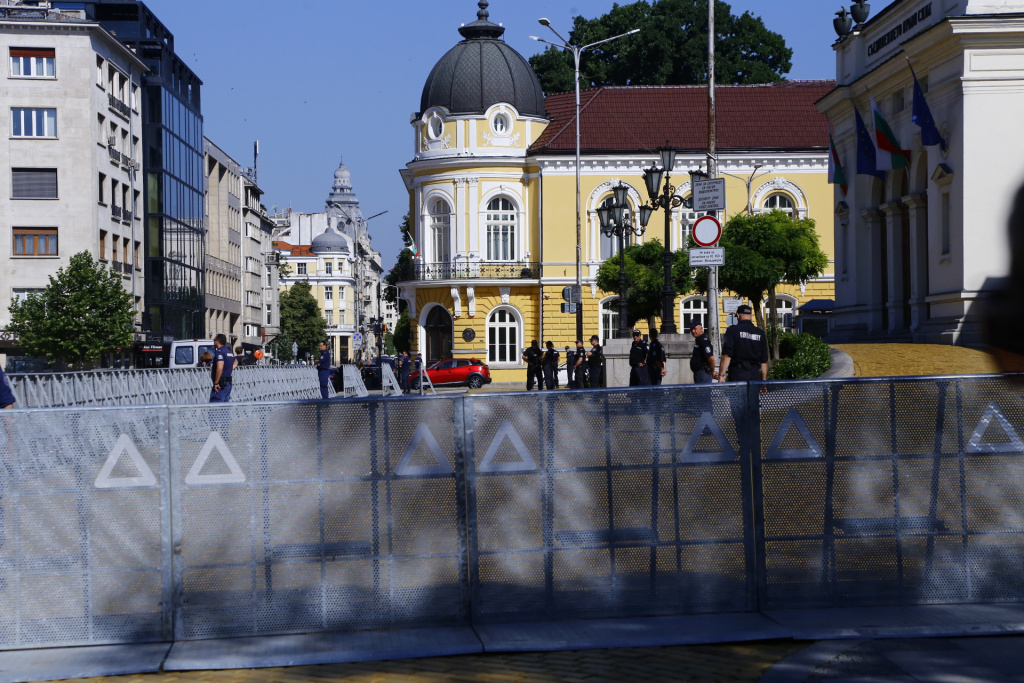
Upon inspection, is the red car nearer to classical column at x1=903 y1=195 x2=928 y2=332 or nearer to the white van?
the white van

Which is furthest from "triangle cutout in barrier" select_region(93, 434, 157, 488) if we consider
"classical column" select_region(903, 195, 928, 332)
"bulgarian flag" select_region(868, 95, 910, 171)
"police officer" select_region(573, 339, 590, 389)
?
Result: "police officer" select_region(573, 339, 590, 389)

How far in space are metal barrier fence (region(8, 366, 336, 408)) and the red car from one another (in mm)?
9164

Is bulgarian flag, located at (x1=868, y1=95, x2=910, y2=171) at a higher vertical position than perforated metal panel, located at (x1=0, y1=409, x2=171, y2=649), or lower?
higher

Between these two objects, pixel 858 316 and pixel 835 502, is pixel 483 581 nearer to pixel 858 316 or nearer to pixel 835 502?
pixel 835 502

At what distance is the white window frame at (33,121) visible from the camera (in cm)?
6078

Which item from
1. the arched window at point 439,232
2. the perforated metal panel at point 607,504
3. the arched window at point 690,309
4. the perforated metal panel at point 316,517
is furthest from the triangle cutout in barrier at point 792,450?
the arched window at point 439,232

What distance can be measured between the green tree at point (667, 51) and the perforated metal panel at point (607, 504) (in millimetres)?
67798

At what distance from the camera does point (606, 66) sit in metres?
75.8

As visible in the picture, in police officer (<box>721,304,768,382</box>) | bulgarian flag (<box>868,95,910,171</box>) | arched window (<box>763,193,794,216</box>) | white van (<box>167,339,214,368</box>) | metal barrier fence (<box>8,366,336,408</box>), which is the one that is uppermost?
arched window (<box>763,193,794,216</box>)

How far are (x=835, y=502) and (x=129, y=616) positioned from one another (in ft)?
14.1

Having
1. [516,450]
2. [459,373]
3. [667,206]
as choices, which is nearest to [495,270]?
[459,373]

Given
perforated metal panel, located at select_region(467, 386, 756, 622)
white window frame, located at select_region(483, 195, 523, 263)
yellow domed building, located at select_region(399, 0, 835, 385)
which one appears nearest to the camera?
perforated metal panel, located at select_region(467, 386, 756, 622)

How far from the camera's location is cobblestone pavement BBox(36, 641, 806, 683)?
6.23 m

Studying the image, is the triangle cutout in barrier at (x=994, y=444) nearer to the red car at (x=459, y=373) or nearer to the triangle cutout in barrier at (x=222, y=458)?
the triangle cutout in barrier at (x=222, y=458)
